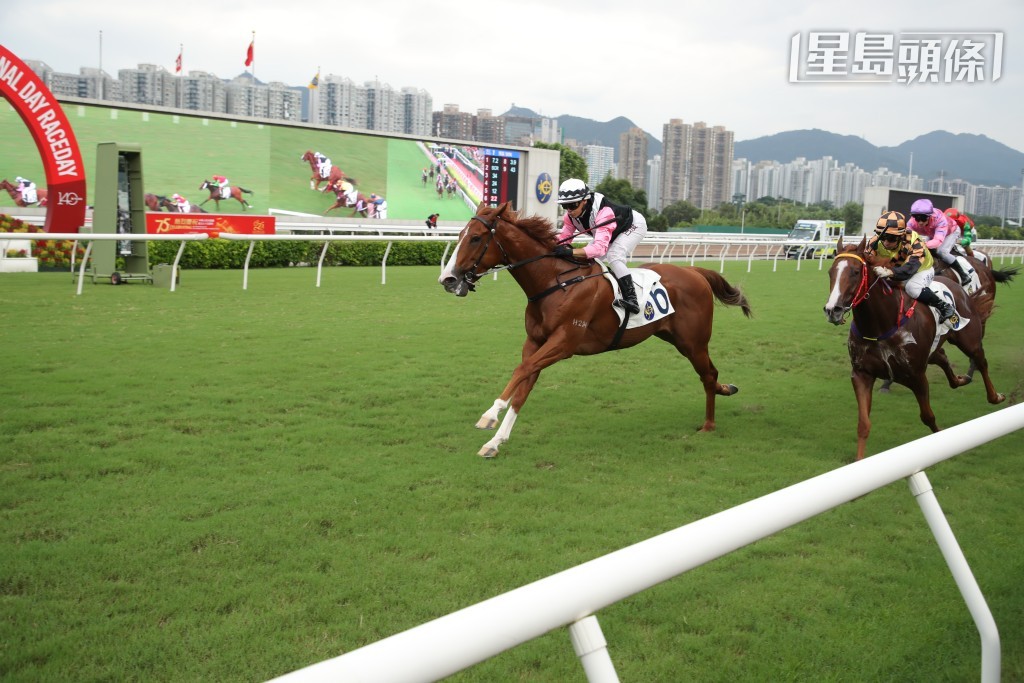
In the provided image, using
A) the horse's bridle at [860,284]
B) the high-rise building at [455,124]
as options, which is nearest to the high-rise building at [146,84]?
the high-rise building at [455,124]

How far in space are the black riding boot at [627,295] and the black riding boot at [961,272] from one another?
3710mm

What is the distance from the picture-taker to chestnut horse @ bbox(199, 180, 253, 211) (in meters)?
24.1

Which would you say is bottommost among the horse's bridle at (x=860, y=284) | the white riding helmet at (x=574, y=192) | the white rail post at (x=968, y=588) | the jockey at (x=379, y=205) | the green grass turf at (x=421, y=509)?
the green grass turf at (x=421, y=509)

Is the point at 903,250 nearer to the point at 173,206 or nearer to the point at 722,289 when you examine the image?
the point at 722,289

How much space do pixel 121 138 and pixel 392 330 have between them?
660 inches

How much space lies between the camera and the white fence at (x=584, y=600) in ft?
2.85

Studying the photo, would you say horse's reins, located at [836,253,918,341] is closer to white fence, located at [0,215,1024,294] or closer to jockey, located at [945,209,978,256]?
jockey, located at [945,209,978,256]

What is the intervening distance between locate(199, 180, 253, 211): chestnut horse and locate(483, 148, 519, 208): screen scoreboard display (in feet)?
27.1

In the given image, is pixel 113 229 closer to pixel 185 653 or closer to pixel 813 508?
pixel 185 653

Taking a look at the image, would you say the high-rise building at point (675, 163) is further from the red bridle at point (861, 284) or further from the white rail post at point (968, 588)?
the white rail post at point (968, 588)

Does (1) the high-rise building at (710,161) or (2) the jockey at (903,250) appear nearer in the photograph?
(2) the jockey at (903,250)

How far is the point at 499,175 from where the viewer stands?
1194 inches

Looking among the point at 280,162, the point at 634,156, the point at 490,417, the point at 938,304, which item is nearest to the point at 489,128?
the point at 634,156

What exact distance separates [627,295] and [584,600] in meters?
4.60
